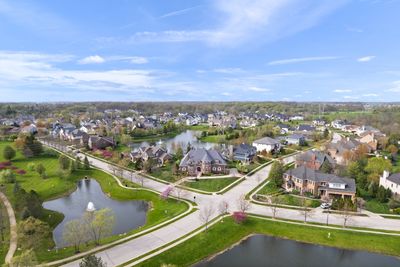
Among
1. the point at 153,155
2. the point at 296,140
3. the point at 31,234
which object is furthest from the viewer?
the point at 296,140

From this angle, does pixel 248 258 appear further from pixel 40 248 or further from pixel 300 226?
pixel 40 248

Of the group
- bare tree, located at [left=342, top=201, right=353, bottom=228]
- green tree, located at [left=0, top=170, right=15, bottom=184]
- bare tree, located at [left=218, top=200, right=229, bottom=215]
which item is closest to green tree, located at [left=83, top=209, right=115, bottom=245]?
bare tree, located at [left=218, top=200, right=229, bottom=215]

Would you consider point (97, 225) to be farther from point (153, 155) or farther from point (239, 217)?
point (153, 155)

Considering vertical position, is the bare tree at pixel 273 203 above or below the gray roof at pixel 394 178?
below

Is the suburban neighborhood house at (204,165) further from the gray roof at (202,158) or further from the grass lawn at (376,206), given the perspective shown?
the grass lawn at (376,206)

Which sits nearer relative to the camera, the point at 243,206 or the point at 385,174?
the point at 243,206

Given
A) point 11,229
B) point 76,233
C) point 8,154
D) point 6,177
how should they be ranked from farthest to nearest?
point 8,154 → point 6,177 → point 11,229 → point 76,233

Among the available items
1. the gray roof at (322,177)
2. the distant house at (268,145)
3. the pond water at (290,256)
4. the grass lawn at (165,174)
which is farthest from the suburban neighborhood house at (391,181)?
the grass lawn at (165,174)

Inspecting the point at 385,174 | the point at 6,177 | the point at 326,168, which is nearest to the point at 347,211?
the point at 385,174
